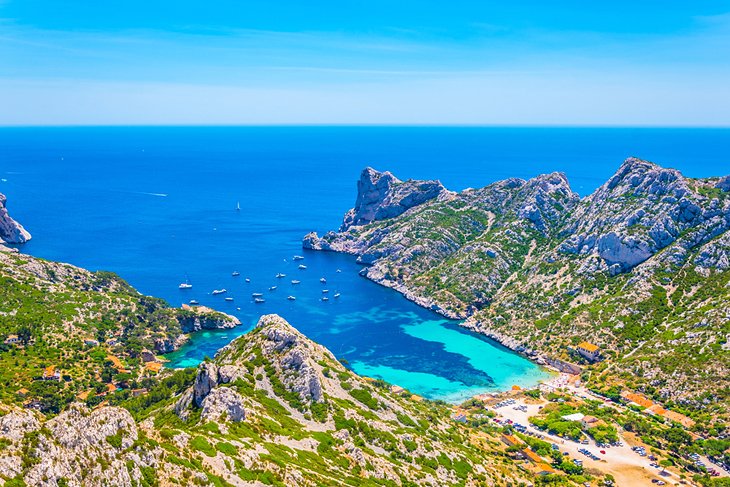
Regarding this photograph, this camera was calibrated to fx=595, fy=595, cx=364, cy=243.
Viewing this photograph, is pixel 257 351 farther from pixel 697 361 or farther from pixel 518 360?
pixel 697 361

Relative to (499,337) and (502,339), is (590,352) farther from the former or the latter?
(499,337)

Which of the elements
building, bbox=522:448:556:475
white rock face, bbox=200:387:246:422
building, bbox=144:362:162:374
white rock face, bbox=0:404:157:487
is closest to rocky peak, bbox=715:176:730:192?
building, bbox=522:448:556:475

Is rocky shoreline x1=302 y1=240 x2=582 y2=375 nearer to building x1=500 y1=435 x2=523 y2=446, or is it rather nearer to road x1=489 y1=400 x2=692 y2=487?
road x1=489 y1=400 x2=692 y2=487

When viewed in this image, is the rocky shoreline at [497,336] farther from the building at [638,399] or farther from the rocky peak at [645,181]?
the rocky peak at [645,181]

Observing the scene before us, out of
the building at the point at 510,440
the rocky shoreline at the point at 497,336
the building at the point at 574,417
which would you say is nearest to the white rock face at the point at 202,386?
the building at the point at 510,440

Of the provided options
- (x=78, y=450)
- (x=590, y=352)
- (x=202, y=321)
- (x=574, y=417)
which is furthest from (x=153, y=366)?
(x=590, y=352)

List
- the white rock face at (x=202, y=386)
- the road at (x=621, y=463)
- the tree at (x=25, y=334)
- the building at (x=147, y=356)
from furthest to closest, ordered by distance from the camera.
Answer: the building at (x=147, y=356) < the tree at (x=25, y=334) < the road at (x=621, y=463) < the white rock face at (x=202, y=386)

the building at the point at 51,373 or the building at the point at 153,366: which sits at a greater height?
the building at the point at 153,366
